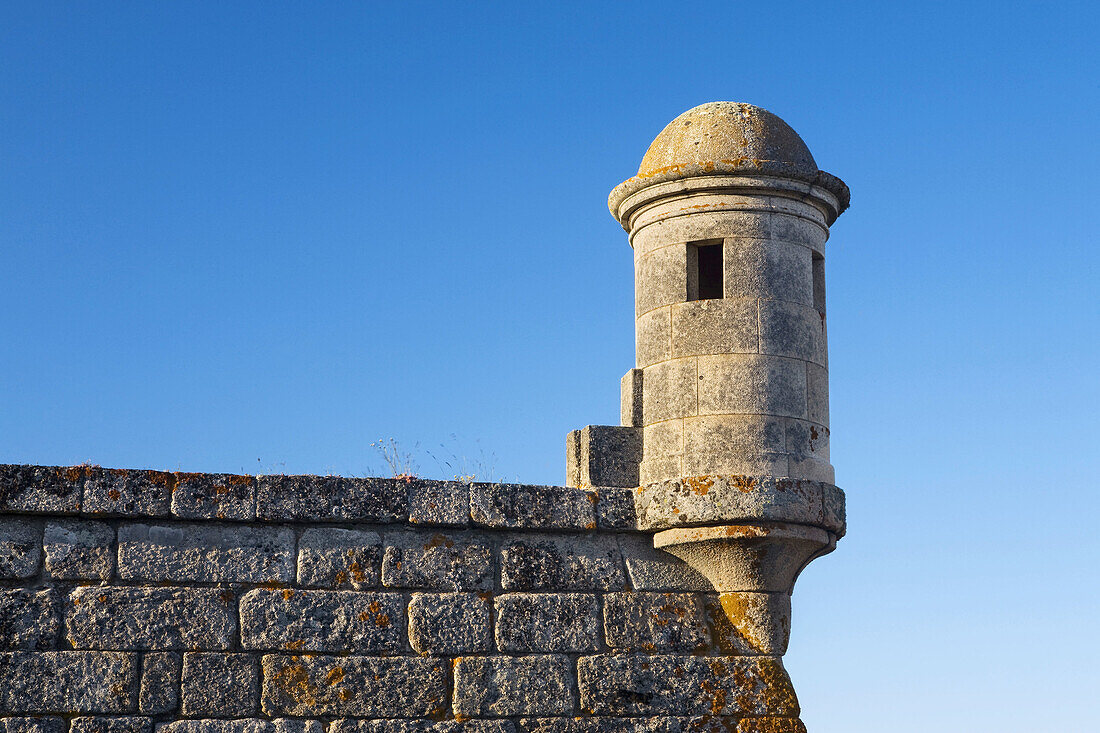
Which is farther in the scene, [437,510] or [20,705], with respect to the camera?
[437,510]

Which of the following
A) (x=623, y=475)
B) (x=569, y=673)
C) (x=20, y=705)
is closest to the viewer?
(x=20, y=705)

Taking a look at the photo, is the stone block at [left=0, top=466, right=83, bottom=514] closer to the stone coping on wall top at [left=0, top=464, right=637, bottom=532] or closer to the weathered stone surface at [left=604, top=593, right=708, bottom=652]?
the stone coping on wall top at [left=0, top=464, right=637, bottom=532]

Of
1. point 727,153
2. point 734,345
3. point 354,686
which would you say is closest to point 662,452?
point 734,345

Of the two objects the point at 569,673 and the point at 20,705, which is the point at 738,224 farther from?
the point at 20,705

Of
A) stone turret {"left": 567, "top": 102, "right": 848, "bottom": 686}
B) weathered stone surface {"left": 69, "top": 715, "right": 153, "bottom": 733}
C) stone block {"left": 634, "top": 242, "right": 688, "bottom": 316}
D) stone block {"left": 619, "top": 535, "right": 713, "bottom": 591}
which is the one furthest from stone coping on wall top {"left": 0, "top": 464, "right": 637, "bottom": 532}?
stone block {"left": 634, "top": 242, "right": 688, "bottom": 316}

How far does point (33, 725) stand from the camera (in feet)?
22.5

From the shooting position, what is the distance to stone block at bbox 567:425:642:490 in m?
7.91

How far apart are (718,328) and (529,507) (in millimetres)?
1477

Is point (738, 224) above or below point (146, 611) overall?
above

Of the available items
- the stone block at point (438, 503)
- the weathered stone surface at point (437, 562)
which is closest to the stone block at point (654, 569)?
the weathered stone surface at point (437, 562)

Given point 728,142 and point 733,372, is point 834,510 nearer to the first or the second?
point 733,372

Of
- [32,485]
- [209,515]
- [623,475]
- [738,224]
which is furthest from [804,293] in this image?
[32,485]

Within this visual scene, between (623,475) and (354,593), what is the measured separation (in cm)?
168

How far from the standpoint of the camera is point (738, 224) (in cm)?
802
